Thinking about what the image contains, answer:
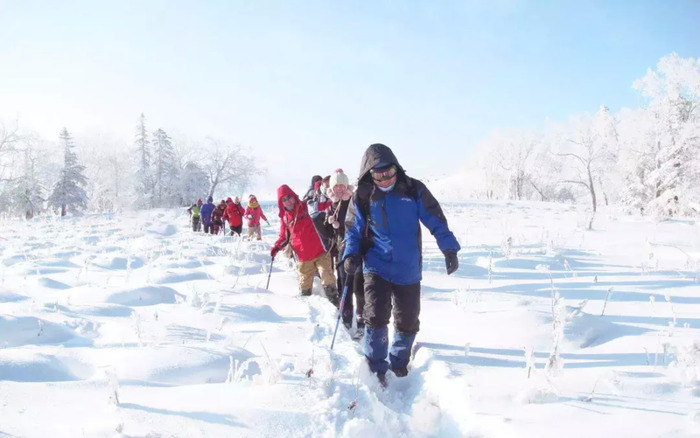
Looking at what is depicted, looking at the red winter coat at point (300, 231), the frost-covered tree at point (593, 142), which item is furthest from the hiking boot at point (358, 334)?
the frost-covered tree at point (593, 142)

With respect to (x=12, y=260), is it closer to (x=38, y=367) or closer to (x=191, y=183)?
(x=38, y=367)

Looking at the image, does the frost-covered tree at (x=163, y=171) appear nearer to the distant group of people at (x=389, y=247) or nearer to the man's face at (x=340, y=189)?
the man's face at (x=340, y=189)

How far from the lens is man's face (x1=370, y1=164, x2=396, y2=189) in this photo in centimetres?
321

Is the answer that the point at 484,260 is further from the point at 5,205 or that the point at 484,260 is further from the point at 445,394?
the point at 5,205

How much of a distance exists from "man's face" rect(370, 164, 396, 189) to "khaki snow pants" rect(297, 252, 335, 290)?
2594 mm

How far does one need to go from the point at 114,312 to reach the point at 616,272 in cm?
818

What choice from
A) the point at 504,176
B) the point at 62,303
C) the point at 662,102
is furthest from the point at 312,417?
the point at 504,176

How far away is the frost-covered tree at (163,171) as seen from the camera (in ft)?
A: 141

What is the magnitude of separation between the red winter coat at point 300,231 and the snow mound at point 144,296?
1778 millimetres

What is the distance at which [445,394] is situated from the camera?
2.61m

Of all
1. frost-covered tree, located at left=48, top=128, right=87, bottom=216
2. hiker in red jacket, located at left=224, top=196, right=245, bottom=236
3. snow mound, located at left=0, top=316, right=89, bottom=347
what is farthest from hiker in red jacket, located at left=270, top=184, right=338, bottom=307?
frost-covered tree, located at left=48, top=128, right=87, bottom=216

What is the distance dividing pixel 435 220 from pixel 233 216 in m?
12.4

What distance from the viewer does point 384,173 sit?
3.20 meters

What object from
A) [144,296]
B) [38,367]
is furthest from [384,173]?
[144,296]
